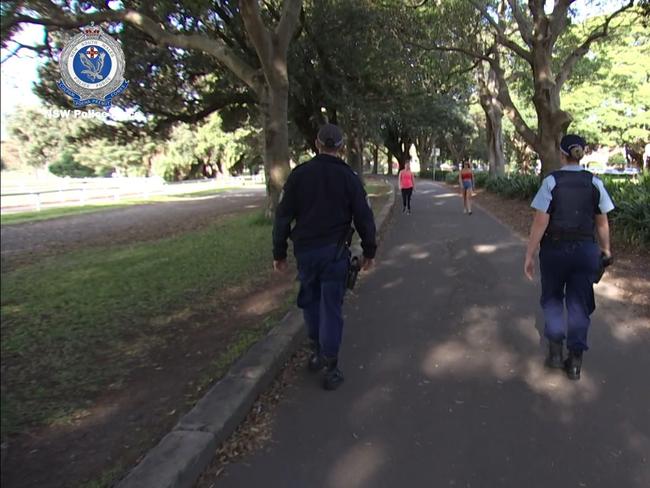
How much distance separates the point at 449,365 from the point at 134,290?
4.90 meters

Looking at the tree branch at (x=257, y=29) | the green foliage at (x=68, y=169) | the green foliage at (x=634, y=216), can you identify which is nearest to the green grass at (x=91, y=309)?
the tree branch at (x=257, y=29)

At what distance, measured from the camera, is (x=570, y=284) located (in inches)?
166

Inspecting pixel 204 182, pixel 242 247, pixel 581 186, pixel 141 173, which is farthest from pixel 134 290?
pixel 141 173

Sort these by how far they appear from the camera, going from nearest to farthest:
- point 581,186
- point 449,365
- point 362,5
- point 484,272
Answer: point 581,186 < point 449,365 < point 484,272 < point 362,5

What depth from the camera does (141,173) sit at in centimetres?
6762

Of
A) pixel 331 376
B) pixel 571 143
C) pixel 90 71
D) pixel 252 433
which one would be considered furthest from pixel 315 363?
pixel 90 71

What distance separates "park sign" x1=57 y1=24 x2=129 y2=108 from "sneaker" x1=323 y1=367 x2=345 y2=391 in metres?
6.05

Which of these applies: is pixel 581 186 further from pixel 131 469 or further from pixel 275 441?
pixel 131 469

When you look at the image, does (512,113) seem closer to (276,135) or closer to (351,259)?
(276,135)

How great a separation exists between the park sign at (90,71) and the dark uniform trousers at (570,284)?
679 centimetres

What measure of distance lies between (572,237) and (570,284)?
1.29 feet

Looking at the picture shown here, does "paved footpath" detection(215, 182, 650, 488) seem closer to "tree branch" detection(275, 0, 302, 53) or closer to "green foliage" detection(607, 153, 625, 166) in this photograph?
"tree branch" detection(275, 0, 302, 53)

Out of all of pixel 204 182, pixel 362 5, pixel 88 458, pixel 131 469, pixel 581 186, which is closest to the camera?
pixel 131 469

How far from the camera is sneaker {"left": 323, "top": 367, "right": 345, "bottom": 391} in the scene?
4219 mm
